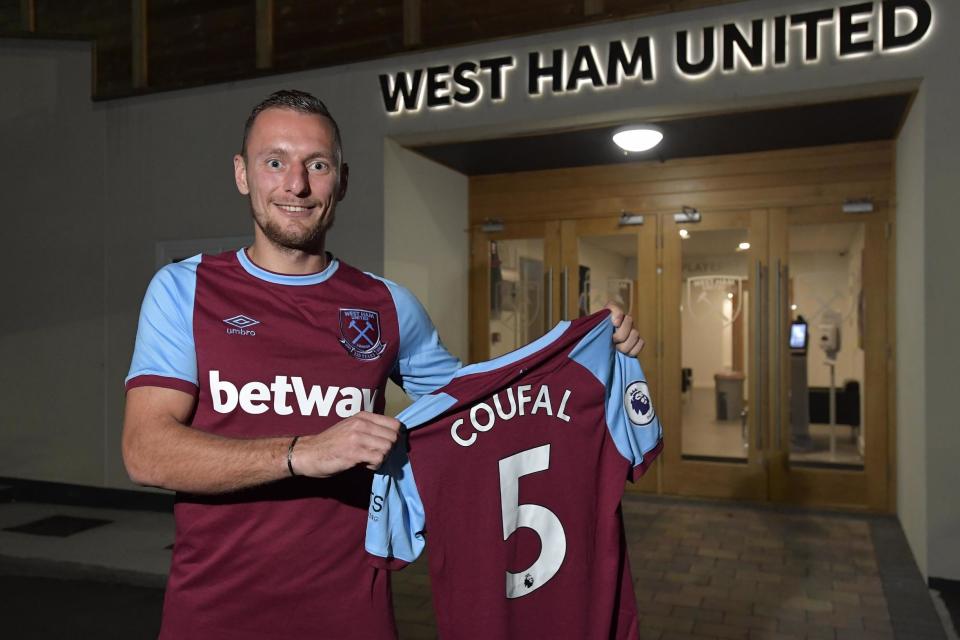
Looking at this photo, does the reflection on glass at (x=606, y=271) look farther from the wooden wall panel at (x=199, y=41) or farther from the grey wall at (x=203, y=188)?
the wooden wall panel at (x=199, y=41)

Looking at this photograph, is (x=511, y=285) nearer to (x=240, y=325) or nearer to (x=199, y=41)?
(x=199, y=41)

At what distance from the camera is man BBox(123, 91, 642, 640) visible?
1516 mm

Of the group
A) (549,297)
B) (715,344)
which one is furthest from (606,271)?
→ (715,344)

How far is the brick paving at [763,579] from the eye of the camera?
11.7ft

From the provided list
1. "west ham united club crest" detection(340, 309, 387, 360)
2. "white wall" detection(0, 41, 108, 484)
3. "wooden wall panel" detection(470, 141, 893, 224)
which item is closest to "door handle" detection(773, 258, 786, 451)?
"wooden wall panel" detection(470, 141, 893, 224)

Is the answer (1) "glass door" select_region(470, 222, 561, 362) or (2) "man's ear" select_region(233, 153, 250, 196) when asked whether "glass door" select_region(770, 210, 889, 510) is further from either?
(2) "man's ear" select_region(233, 153, 250, 196)

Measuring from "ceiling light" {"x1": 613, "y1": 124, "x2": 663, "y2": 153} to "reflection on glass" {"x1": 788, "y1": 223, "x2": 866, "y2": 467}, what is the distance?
1431 mm

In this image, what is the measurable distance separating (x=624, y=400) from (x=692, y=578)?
264 cm

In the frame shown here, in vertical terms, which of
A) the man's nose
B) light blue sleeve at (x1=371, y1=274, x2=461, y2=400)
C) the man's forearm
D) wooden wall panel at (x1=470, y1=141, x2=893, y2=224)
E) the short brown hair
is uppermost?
wooden wall panel at (x1=470, y1=141, x2=893, y2=224)

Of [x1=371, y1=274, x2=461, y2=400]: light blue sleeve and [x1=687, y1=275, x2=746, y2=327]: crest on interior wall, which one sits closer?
[x1=371, y1=274, x2=461, y2=400]: light blue sleeve

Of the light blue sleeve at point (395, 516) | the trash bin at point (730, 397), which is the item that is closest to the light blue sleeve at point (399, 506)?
the light blue sleeve at point (395, 516)

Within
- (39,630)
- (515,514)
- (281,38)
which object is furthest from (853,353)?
(39,630)

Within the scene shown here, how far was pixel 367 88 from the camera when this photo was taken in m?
5.37

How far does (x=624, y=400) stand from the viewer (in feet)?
6.66
